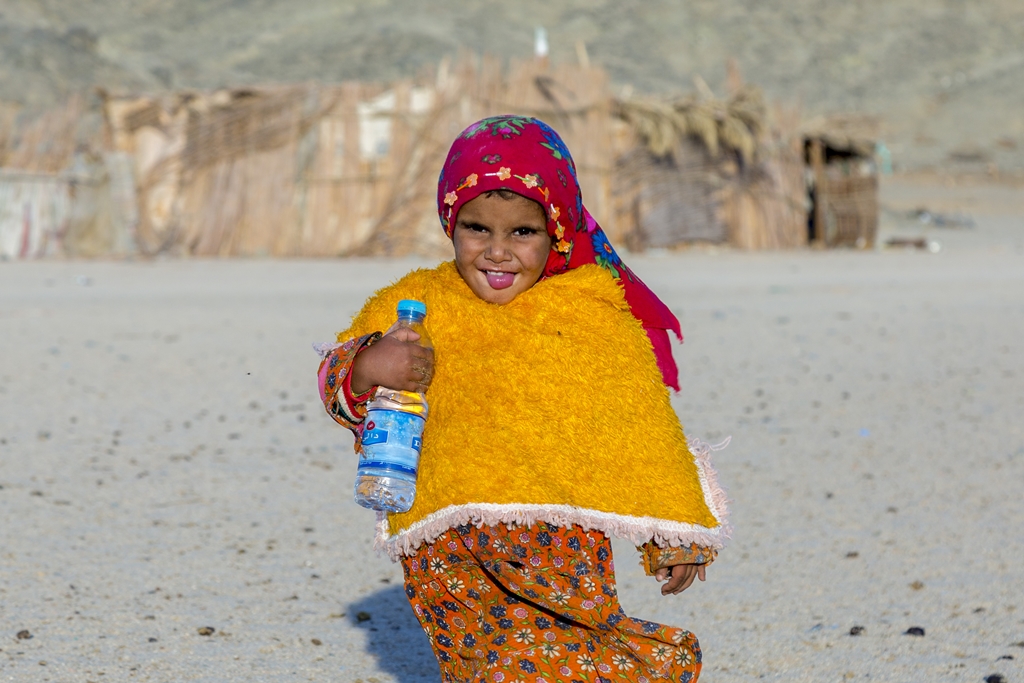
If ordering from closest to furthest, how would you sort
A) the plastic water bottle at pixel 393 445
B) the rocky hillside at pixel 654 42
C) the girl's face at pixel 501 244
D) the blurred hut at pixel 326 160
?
the plastic water bottle at pixel 393 445
the girl's face at pixel 501 244
the blurred hut at pixel 326 160
the rocky hillside at pixel 654 42

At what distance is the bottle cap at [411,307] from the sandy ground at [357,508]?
1.27 meters

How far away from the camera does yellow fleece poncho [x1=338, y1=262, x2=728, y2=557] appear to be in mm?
2162

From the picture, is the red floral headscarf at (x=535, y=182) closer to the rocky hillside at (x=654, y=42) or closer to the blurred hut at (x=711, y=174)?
the blurred hut at (x=711, y=174)

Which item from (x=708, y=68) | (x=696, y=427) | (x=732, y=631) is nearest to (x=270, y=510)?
(x=732, y=631)

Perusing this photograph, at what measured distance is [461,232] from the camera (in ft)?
7.32

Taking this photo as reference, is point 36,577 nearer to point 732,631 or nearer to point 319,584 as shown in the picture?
point 319,584

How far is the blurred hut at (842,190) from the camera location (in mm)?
20594

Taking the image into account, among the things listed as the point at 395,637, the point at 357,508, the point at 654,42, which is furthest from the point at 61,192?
the point at 654,42

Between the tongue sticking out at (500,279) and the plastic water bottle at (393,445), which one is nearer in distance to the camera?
the plastic water bottle at (393,445)

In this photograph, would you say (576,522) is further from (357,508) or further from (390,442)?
(357,508)

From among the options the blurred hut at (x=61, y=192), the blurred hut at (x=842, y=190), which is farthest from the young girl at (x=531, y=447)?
the blurred hut at (x=842, y=190)

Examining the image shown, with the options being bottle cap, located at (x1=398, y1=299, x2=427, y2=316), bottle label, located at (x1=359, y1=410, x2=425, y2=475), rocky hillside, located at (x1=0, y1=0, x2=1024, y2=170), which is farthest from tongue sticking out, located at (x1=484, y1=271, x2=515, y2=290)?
rocky hillside, located at (x1=0, y1=0, x2=1024, y2=170)

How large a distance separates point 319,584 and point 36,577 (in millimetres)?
847

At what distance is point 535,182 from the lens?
2146mm
